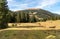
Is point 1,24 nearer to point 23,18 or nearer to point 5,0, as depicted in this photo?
point 5,0

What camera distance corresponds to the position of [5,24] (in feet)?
183

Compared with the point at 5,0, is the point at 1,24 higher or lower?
lower

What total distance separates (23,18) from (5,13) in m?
56.9

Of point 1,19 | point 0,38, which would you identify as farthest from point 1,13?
point 0,38

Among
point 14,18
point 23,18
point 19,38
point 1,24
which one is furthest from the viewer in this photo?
point 23,18

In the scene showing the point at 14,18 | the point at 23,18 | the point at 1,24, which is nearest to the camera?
the point at 1,24

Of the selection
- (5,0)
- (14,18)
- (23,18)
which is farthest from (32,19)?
(5,0)

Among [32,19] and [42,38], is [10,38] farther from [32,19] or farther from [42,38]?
[32,19]

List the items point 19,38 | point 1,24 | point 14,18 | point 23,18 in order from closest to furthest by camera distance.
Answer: point 19,38, point 1,24, point 14,18, point 23,18

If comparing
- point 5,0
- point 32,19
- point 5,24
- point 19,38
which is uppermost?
point 5,0

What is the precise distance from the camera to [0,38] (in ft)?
77.8

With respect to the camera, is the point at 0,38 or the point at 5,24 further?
the point at 5,24

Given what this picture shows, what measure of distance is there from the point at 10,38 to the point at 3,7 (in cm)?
3243

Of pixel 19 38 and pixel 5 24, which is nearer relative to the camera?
pixel 19 38
